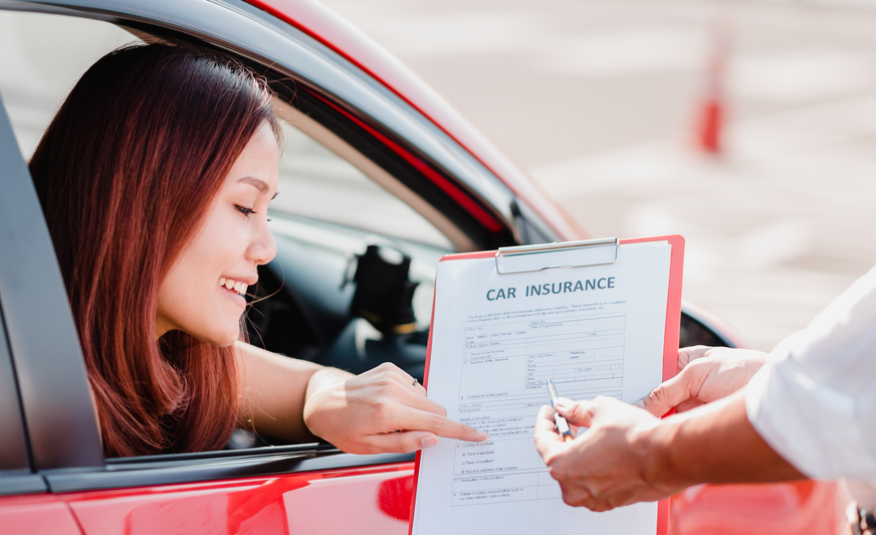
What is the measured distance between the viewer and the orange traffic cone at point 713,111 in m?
9.13

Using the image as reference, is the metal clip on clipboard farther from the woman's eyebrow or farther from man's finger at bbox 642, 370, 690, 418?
the woman's eyebrow

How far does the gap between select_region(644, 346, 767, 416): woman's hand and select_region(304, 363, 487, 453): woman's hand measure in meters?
0.32

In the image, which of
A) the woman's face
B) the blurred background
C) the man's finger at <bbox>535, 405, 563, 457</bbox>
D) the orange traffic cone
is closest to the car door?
the woman's face

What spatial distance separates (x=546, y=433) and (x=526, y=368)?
0.18 metres

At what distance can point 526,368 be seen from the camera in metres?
1.51

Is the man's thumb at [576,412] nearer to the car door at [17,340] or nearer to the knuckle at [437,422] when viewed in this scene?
the knuckle at [437,422]

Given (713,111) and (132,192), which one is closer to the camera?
(132,192)

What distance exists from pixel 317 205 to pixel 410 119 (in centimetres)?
552

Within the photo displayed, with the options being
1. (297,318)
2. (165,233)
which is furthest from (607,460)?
(297,318)

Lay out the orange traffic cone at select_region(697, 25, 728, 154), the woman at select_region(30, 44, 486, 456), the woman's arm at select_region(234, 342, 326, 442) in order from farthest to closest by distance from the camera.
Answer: the orange traffic cone at select_region(697, 25, 728, 154), the woman's arm at select_region(234, 342, 326, 442), the woman at select_region(30, 44, 486, 456)

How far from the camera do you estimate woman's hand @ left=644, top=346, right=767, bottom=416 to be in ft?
4.81

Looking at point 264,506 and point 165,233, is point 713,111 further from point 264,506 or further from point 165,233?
point 264,506

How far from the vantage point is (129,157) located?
1590 mm

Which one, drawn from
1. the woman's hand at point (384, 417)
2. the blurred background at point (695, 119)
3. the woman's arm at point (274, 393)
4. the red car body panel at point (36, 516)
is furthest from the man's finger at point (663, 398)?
the blurred background at point (695, 119)
